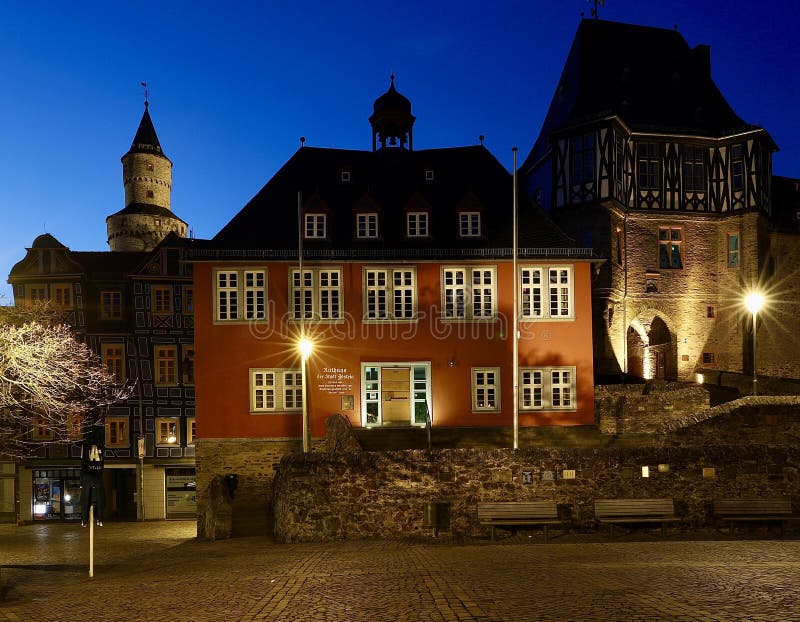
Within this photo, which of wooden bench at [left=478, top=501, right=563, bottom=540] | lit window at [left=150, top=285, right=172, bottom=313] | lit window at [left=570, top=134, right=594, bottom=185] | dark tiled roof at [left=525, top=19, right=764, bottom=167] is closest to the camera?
wooden bench at [left=478, top=501, right=563, bottom=540]

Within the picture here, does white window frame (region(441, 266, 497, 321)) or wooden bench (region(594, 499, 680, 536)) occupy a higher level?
white window frame (region(441, 266, 497, 321))

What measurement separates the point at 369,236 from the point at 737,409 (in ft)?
44.6

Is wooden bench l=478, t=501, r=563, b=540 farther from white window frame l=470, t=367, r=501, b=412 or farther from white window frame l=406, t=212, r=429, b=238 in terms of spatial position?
white window frame l=406, t=212, r=429, b=238

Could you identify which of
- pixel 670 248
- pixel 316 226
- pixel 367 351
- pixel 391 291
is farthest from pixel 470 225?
pixel 670 248

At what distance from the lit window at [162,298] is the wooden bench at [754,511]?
2850 cm

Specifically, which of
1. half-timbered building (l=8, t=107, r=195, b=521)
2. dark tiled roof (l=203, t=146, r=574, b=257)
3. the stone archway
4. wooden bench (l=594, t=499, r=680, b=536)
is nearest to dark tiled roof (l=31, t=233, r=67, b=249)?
half-timbered building (l=8, t=107, r=195, b=521)

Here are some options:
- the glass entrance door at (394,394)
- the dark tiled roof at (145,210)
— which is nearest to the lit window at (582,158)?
the glass entrance door at (394,394)


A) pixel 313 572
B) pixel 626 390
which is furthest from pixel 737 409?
pixel 313 572

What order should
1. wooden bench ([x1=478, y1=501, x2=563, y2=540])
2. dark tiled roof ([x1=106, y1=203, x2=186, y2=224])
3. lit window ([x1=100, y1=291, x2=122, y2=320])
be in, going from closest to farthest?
1. wooden bench ([x1=478, y1=501, x2=563, y2=540])
2. lit window ([x1=100, y1=291, x2=122, y2=320])
3. dark tiled roof ([x1=106, y1=203, x2=186, y2=224])

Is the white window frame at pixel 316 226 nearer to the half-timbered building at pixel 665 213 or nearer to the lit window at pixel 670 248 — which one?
the half-timbered building at pixel 665 213

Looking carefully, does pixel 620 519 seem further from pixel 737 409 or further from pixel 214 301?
pixel 214 301

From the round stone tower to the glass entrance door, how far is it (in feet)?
137

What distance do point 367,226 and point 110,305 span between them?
17.1 metres

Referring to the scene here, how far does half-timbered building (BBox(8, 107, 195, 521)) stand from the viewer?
123 feet
